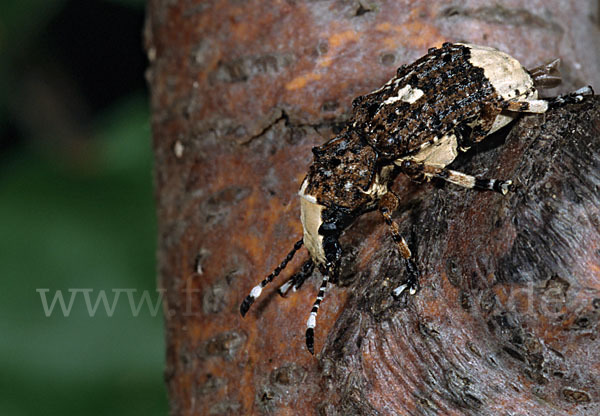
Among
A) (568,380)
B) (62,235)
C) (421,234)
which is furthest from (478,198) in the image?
(62,235)

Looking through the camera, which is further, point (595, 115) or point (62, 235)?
point (62, 235)

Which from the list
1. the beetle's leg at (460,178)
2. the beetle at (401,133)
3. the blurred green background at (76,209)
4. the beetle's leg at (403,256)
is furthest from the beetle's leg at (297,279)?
the blurred green background at (76,209)

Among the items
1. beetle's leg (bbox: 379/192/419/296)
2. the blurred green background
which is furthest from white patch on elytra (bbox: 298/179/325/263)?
the blurred green background

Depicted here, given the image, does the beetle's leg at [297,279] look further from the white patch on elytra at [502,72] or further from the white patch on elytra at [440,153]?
the white patch on elytra at [502,72]

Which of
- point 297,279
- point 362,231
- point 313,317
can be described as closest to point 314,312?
point 313,317

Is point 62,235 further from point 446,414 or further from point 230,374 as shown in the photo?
point 446,414

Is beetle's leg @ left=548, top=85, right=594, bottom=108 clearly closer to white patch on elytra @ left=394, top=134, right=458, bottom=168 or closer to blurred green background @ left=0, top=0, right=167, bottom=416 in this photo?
white patch on elytra @ left=394, top=134, right=458, bottom=168
